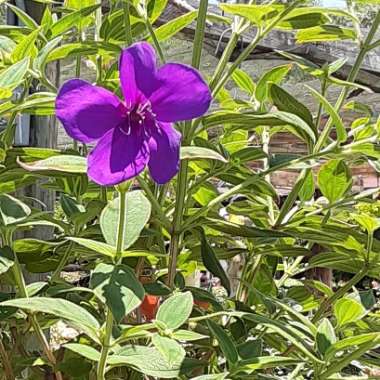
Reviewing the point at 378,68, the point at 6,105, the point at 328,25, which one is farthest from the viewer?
the point at 378,68

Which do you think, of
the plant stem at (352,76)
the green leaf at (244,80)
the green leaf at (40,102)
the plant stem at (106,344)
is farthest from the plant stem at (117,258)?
the green leaf at (244,80)

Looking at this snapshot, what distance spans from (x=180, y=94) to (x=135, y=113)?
0.11 feet

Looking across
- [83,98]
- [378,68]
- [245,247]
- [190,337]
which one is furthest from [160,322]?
[378,68]

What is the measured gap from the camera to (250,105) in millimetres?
648

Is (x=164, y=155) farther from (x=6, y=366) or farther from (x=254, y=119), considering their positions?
(x=6, y=366)

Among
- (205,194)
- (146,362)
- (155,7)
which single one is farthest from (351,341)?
(155,7)

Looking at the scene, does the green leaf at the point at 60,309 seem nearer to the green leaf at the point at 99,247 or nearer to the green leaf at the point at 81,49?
the green leaf at the point at 99,247

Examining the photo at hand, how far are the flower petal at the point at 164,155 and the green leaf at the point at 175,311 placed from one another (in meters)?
0.08

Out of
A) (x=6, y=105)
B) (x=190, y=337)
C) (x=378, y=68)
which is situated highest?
(x=6, y=105)

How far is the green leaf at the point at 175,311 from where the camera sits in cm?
37

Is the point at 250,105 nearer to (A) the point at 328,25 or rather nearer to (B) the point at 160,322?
(A) the point at 328,25

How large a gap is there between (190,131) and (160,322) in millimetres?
155

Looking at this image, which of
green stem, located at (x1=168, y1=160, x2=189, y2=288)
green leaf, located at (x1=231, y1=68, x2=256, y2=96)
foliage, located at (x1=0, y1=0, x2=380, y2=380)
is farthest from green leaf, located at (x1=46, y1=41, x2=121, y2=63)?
→ green leaf, located at (x1=231, y1=68, x2=256, y2=96)

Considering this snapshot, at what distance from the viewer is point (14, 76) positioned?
0.38 meters
